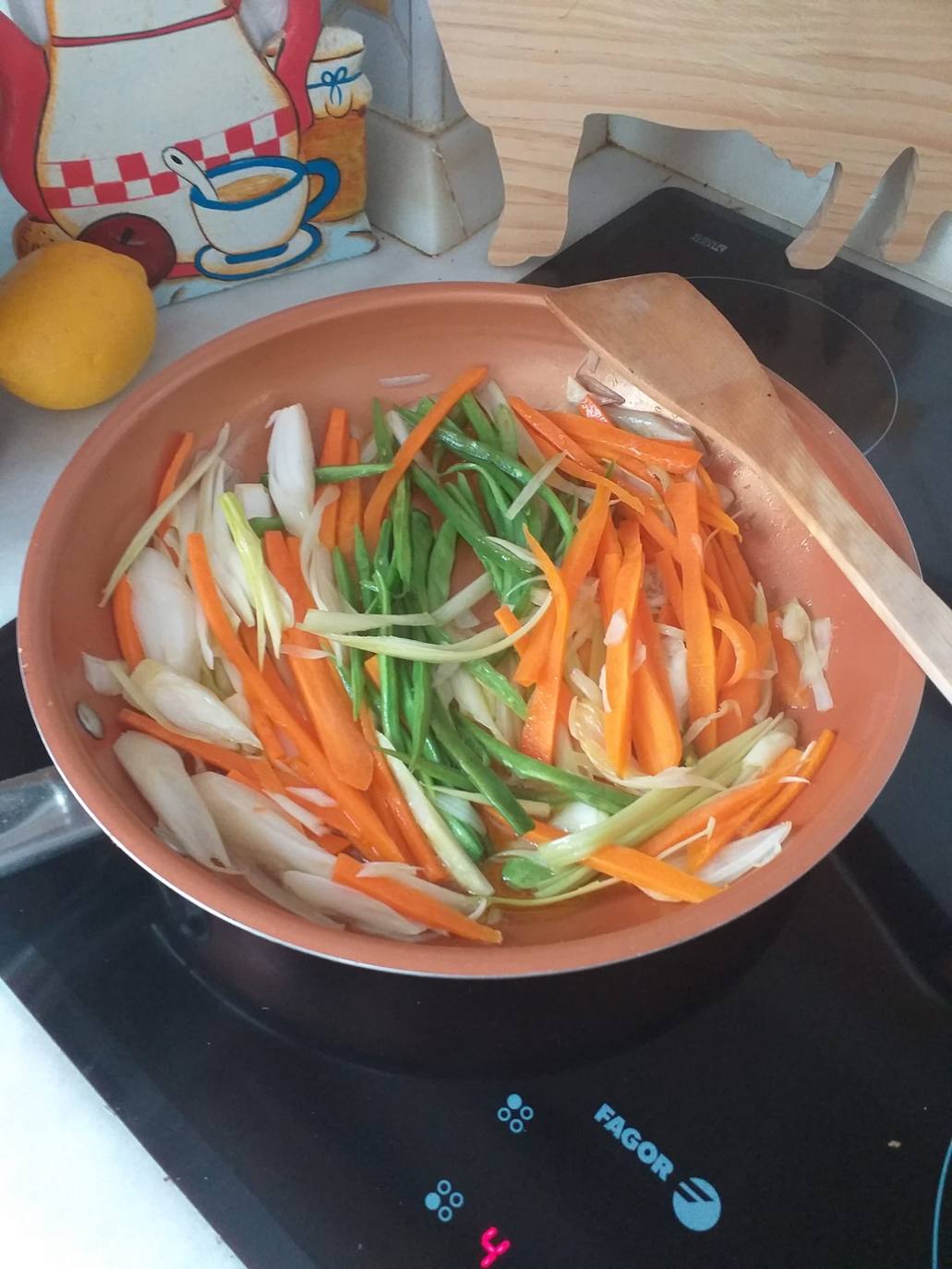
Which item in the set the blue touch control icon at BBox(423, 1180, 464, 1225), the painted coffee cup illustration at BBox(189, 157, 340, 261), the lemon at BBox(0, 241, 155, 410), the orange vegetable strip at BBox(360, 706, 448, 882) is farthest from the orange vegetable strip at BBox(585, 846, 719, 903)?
the painted coffee cup illustration at BBox(189, 157, 340, 261)

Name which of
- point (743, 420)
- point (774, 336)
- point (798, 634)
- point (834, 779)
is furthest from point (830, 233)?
point (834, 779)

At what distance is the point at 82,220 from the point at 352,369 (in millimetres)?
315

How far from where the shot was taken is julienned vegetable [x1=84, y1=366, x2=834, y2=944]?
69cm

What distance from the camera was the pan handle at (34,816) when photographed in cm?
66

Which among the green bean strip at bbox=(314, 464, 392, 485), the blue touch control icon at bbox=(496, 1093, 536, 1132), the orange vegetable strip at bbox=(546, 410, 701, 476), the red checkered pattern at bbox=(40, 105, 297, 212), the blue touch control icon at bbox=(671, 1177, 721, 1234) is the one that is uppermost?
the red checkered pattern at bbox=(40, 105, 297, 212)

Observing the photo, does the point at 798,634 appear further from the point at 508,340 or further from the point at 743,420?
the point at 508,340

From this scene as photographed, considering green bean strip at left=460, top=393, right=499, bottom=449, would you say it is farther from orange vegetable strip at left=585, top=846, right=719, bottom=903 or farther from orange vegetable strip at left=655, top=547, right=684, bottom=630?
orange vegetable strip at left=585, top=846, right=719, bottom=903

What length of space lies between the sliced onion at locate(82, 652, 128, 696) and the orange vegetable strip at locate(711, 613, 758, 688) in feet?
1.46

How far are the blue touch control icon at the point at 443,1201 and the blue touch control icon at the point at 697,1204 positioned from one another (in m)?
0.13

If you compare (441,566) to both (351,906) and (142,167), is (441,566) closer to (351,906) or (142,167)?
(351,906)

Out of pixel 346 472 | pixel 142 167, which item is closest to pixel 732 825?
pixel 346 472

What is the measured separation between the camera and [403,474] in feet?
2.91

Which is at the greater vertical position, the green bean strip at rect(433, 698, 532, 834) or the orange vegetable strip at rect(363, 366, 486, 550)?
the orange vegetable strip at rect(363, 366, 486, 550)

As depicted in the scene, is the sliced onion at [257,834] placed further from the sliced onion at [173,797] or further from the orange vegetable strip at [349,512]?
the orange vegetable strip at [349,512]
